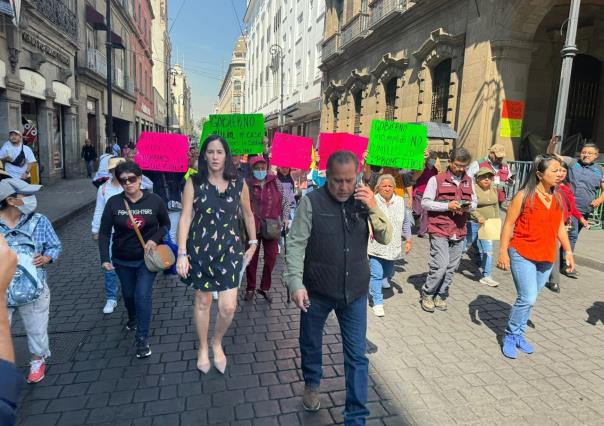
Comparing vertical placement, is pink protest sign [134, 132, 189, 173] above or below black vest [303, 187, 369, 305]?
above

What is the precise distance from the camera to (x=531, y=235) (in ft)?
12.5

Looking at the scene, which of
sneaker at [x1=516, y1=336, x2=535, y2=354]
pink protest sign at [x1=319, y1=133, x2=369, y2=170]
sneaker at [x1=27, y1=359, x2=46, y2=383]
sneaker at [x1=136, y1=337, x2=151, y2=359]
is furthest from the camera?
pink protest sign at [x1=319, y1=133, x2=369, y2=170]

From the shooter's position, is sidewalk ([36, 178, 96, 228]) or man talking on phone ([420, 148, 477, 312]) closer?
man talking on phone ([420, 148, 477, 312])

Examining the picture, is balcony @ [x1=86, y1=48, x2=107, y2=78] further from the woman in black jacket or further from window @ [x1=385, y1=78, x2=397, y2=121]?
the woman in black jacket

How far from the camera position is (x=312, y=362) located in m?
3.00

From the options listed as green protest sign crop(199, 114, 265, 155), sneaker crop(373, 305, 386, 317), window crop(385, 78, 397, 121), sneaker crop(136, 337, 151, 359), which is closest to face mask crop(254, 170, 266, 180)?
green protest sign crop(199, 114, 265, 155)

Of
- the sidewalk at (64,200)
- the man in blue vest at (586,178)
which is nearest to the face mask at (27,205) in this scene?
the sidewalk at (64,200)

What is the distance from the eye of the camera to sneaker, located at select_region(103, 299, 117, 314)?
Result: 4.65 metres

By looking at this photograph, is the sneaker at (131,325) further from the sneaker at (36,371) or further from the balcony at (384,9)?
the balcony at (384,9)

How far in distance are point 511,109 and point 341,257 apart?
34.2 ft

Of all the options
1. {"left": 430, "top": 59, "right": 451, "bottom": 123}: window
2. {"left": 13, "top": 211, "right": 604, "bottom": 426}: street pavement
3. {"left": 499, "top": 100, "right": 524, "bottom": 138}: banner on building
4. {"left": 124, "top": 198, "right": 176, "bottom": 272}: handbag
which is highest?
{"left": 430, "top": 59, "right": 451, "bottom": 123}: window

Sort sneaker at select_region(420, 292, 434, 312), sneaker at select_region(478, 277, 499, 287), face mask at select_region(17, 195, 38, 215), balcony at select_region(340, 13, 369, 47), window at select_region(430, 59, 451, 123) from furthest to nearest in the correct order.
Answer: balcony at select_region(340, 13, 369, 47)
window at select_region(430, 59, 451, 123)
sneaker at select_region(478, 277, 499, 287)
sneaker at select_region(420, 292, 434, 312)
face mask at select_region(17, 195, 38, 215)

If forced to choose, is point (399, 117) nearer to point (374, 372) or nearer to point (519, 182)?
point (519, 182)

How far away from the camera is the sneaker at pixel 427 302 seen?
16.3 ft
